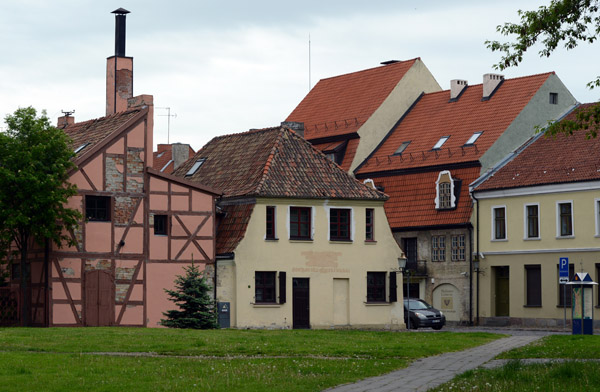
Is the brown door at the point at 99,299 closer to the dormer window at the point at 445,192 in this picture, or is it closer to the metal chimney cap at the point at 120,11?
the metal chimney cap at the point at 120,11

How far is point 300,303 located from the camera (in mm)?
50125

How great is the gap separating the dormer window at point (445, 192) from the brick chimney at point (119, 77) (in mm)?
17841

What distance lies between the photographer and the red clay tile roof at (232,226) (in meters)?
49.1

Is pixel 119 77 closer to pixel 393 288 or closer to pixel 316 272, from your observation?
pixel 316 272

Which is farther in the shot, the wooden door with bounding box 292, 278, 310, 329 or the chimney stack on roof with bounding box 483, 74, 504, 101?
the chimney stack on roof with bounding box 483, 74, 504, 101

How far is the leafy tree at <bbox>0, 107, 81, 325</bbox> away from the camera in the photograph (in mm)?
42219

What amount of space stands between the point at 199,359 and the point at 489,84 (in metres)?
42.7

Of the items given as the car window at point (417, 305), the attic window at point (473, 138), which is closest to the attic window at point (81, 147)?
the car window at point (417, 305)

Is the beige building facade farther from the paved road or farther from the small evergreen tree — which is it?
the paved road

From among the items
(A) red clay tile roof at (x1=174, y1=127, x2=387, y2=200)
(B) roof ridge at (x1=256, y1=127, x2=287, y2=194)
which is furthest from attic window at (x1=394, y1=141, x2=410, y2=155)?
(B) roof ridge at (x1=256, y1=127, x2=287, y2=194)

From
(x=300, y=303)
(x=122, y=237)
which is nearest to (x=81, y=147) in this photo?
(x=122, y=237)

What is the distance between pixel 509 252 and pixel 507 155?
211 inches

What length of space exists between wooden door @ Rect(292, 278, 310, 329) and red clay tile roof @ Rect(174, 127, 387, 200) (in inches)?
149

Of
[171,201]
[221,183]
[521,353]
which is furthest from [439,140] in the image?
[521,353]
